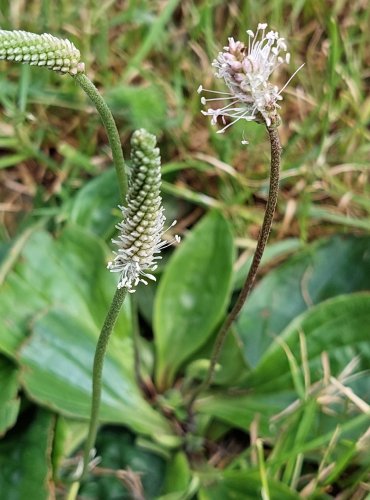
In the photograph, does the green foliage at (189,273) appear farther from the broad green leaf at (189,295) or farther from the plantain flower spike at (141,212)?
the plantain flower spike at (141,212)

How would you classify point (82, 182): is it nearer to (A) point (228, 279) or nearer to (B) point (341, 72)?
(A) point (228, 279)

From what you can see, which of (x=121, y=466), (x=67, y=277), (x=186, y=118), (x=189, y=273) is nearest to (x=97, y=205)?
(x=67, y=277)

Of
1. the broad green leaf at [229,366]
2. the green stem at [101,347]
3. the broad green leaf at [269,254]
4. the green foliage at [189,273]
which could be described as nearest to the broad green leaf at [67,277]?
the green foliage at [189,273]

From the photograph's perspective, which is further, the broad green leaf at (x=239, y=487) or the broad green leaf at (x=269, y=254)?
the broad green leaf at (x=269, y=254)

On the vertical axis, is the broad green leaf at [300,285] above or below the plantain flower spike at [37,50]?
below

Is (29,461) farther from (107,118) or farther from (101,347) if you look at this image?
(107,118)


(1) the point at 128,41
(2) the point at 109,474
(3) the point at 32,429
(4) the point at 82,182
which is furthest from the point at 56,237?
(1) the point at 128,41

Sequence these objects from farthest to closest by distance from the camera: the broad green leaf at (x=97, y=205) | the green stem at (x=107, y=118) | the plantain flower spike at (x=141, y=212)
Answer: the broad green leaf at (x=97, y=205) < the green stem at (x=107, y=118) < the plantain flower spike at (x=141, y=212)

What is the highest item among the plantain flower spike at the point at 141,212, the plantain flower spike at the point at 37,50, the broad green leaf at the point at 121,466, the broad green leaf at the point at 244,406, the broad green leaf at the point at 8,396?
the plantain flower spike at the point at 37,50
